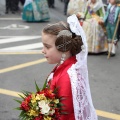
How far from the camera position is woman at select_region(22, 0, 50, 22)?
13375 mm

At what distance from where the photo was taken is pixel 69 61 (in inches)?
107

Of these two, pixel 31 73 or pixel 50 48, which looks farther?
pixel 31 73

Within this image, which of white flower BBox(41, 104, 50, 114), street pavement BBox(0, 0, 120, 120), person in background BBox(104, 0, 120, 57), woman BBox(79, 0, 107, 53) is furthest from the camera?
woman BBox(79, 0, 107, 53)

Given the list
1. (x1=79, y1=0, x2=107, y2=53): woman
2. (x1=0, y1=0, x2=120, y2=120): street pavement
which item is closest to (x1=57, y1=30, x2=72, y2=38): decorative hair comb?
(x1=0, y1=0, x2=120, y2=120): street pavement

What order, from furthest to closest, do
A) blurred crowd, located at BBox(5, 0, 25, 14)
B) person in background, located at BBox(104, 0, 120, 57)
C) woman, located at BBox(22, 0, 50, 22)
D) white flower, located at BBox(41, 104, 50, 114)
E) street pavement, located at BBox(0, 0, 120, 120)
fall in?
blurred crowd, located at BBox(5, 0, 25, 14) < woman, located at BBox(22, 0, 50, 22) < person in background, located at BBox(104, 0, 120, 57) < street pavement, located at BBox(0, 0, 120, 120) < white flower, located at BBox(41, 104, 50, 114)

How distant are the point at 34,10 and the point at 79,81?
1094 cm

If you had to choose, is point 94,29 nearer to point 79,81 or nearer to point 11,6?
point 79,81

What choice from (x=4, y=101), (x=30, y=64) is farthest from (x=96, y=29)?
(x=4, y=101)

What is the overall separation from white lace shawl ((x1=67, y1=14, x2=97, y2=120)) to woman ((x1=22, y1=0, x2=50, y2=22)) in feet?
35.3

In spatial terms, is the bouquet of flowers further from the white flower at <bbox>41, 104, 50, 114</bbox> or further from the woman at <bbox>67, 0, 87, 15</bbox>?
the woman at <bbox>67, 0, 87, 15</bbox>

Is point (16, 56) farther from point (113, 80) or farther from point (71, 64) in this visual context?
point (71, 64)

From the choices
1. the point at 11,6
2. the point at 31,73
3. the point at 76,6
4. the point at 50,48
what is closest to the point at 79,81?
the point at 50,48

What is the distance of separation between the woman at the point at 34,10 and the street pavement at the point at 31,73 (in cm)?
175

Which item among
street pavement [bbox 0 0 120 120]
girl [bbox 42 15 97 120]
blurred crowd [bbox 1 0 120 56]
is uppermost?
girl [bbox 42 15 97 120]
